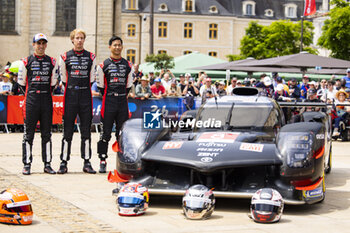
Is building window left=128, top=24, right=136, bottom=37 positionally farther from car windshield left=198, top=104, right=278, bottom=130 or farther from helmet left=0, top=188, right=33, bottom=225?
helmet left=0, top=188, right=33, bottom=225

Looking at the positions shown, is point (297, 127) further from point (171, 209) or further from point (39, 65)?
point (39, 65)

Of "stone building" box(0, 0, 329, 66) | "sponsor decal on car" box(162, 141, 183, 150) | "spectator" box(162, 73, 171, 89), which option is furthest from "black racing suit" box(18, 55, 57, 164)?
"stone building" box(0, 0, 329, 66)

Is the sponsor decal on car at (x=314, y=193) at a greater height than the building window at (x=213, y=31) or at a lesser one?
lesser

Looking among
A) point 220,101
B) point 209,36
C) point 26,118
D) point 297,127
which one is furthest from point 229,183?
point 209,36

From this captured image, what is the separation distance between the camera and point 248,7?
91750mm

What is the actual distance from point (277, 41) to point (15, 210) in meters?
71.9

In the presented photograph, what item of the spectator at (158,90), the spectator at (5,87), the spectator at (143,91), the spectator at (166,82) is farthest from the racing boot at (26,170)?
the spectator at (166,82)

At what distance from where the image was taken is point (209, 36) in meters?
87.1

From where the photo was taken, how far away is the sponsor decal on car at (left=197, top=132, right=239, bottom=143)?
7.96 meters

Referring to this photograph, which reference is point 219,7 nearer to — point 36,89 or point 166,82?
point 166,82

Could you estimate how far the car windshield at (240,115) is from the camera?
8797mm

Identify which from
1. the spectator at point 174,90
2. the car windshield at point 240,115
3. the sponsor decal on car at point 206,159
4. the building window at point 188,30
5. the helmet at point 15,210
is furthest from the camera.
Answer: the building window at point 188,30

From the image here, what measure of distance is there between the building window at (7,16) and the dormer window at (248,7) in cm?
4765

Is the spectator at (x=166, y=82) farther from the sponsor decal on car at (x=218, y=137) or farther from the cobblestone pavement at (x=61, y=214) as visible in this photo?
the sponsor decal on car at (x=218, y=137)
